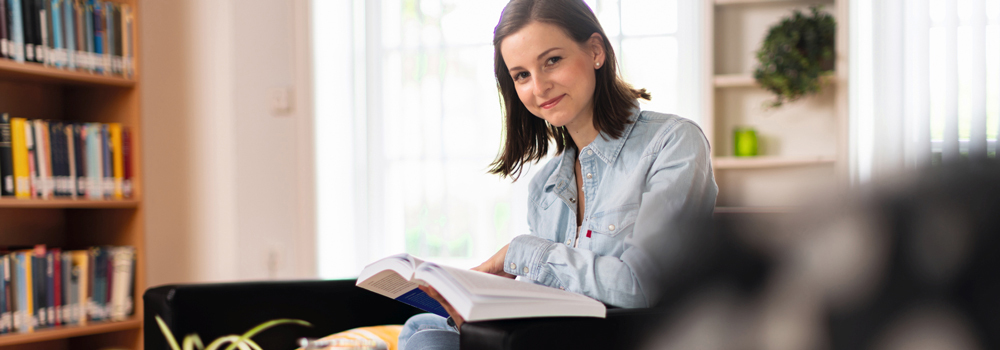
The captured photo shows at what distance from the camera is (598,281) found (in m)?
0.89

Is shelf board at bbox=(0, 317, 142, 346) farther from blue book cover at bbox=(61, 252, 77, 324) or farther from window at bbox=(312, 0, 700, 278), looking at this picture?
window at bbox=(312, 0, 700, 278)

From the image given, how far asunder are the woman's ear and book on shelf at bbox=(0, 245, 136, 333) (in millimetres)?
1900

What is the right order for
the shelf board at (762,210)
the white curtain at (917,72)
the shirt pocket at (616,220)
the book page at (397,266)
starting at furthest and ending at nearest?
the white curtain at (917,72)
the shirt pocket at (616,220)
the book page at (397,266)
the shelf board at (762,210)

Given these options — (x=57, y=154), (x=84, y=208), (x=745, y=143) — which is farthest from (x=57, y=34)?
(x=745, y=143)

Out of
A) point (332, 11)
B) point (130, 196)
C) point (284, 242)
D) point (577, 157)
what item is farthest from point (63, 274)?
point (577, 157)

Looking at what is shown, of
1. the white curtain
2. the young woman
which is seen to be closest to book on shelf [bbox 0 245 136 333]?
the young woman

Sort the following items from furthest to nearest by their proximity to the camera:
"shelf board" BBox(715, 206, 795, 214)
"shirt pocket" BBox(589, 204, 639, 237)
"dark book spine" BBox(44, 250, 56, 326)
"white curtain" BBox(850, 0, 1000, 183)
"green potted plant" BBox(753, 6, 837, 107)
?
"green potted plant" BBox(753, 6, 837, 107), "white curtain" BBox(850, 0, 1000, 183), "dark book spine" BBox(44, 250, 56, 326), "shirt pocket" BBox(589, 204, 639, 237), "shelf board" BBox(715, 206, 795, 214)

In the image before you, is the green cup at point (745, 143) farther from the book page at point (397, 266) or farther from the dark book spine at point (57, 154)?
the dark book spine at point (57, 154)

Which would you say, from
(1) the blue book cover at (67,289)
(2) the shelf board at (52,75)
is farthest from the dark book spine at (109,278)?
(2) the shelf board at (52,75)

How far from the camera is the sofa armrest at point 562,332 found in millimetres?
675

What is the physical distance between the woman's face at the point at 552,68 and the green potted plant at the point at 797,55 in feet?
5.19

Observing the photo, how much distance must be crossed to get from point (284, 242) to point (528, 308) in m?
2.20

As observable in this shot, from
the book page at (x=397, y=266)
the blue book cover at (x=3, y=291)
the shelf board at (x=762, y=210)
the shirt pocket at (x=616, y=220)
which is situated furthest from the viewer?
the blue book cover at (x=3, y=291)

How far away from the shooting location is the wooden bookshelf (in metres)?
2.13
